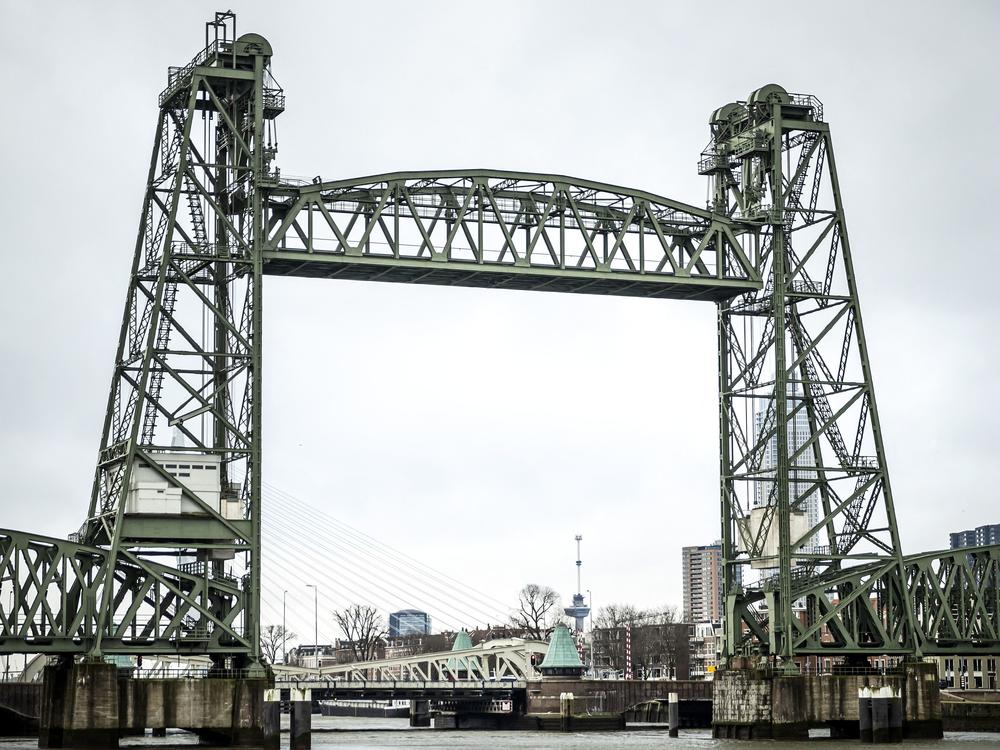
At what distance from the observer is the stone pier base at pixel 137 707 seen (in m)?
55.9

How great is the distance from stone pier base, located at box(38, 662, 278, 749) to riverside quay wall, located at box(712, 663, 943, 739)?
19607mm

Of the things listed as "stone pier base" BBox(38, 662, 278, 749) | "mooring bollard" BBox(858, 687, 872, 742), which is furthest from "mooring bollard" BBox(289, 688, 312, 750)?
"mooring bollard" BBox(858, 687, 872, 742)

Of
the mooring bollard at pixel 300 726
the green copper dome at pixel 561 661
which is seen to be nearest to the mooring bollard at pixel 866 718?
the mooring bollard at pixel 300 726

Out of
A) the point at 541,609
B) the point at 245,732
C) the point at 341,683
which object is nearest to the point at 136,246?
the point at 245,732

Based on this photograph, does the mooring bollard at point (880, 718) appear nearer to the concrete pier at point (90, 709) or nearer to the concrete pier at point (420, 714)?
the concrete pier at point (90, 709)

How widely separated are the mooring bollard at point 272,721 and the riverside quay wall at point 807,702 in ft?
65.5

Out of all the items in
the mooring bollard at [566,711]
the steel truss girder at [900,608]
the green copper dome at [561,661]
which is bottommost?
the mooring bollard at [566,711]

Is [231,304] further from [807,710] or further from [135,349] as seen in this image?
[807,710]

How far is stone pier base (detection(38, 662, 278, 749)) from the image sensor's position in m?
55.9

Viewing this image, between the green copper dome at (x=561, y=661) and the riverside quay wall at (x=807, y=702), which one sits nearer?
the riverside quay wall at (x=807, y=702)

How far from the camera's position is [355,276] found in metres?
63.7

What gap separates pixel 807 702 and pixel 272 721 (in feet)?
72.7

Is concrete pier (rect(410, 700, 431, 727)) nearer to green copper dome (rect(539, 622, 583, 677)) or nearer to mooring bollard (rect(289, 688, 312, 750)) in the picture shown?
green copper dome (rect(539, 622, 583, 677))

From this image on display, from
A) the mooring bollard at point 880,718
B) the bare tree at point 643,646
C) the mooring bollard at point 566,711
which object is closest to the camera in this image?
the mooring bollard at point 880,718
